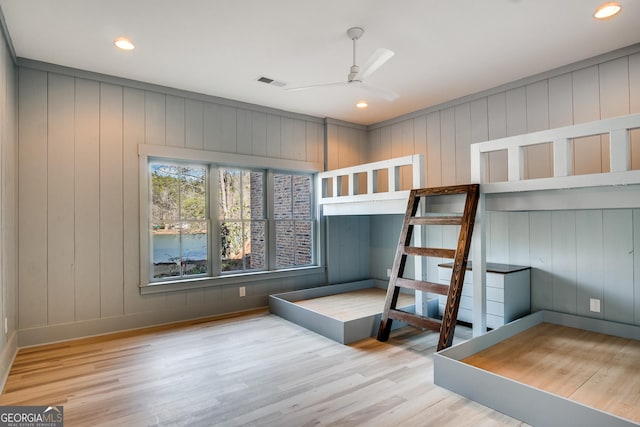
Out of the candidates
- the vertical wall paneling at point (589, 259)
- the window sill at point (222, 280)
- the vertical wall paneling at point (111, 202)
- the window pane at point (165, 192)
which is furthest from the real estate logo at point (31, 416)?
the vertical wall paneling at point (589, 259)

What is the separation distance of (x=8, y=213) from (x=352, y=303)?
357 cm

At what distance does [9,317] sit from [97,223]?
1.08 m

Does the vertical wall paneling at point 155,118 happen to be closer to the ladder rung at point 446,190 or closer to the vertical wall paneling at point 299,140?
the vertical wall paneling at point 299,140

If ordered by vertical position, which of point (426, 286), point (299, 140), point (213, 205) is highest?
point (299, 140)

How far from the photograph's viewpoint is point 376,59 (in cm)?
269

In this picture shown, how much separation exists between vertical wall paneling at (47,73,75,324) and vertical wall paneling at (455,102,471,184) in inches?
174

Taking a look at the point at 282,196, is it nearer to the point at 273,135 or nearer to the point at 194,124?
the point at 273,135

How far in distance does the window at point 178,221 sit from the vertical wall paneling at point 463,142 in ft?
10.7

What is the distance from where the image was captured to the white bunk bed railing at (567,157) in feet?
7.68

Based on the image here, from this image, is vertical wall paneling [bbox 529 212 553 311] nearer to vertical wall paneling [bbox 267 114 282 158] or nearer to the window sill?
the window sill

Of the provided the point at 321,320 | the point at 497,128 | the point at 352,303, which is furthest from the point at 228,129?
the point at 497,128

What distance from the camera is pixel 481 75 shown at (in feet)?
12.5

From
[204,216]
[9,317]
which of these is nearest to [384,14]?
[204,216]

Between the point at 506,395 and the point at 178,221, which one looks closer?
the point at 506,395
